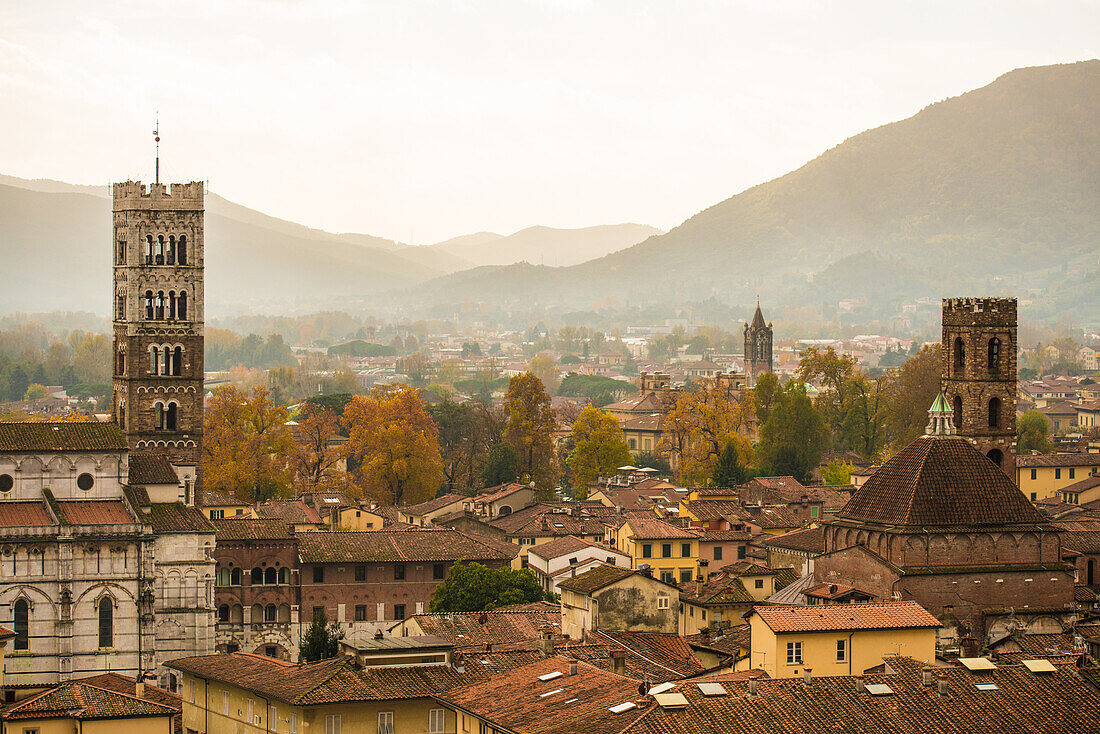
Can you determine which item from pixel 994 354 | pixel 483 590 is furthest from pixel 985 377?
pixel 483 590

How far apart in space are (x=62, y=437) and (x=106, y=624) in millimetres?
7024

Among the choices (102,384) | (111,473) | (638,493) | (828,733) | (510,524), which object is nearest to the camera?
(828,733)

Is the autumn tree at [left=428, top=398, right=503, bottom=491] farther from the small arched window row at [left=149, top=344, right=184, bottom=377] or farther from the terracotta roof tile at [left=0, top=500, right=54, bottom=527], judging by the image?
the terracotta roof tile at [left=0, top=500, right=54, bottom=527]

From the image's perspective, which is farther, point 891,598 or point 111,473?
point 111,473

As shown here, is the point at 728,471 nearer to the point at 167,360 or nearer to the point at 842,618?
the point at 167,360

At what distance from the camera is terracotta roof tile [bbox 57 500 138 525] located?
58.0 m

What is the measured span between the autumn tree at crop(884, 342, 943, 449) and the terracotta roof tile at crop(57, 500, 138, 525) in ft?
181

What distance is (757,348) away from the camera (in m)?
181

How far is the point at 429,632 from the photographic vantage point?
48219 mm

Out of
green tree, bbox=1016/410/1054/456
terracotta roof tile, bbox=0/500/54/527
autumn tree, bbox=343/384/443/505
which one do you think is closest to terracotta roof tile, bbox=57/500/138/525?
terracotta roof tile, bbox=0/500/54/527

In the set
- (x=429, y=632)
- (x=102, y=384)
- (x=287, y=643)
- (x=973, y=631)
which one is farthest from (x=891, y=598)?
(x=102, y=384)

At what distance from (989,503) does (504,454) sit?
1828 inches

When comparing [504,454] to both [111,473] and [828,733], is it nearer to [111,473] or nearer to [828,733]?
[111,473]

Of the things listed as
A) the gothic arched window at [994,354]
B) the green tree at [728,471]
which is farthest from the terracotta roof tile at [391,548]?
the green tree at [728,471]
